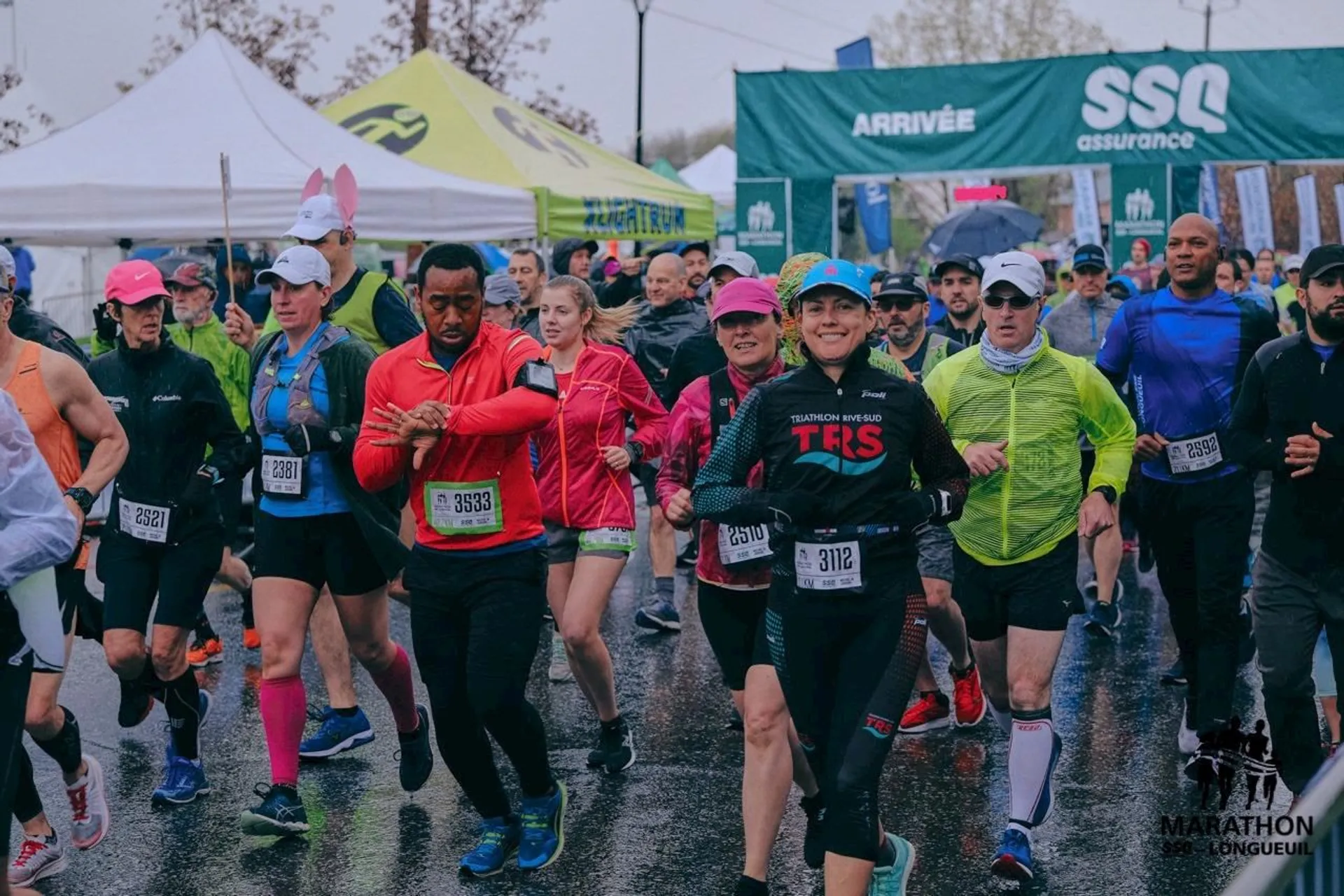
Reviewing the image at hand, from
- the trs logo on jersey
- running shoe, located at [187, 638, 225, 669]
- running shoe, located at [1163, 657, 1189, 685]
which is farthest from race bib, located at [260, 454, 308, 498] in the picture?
running shoe, located at [1163, 657, 1189, 685]

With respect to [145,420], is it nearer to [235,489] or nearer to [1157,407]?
[235,489]

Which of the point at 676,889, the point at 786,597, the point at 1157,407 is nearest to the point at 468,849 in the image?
the point at 676,889

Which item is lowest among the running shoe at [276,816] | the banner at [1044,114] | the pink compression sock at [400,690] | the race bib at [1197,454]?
the running shoe at [276,816]

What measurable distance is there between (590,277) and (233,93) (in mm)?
3425

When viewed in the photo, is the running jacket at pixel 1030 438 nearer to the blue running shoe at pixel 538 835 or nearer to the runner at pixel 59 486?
the blue running shoe at pixel 538 835

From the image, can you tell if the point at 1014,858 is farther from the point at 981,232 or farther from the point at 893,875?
the point at 981,232

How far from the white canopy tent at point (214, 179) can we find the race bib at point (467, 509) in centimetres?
658

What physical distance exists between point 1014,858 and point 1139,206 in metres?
17.2

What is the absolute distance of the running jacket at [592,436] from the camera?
728 centimetres

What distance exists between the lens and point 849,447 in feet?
16.0

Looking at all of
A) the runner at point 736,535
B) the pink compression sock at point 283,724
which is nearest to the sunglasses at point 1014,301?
the runner at point 736,535

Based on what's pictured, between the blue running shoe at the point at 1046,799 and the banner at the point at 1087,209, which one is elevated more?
the banner at the point at 1087,209

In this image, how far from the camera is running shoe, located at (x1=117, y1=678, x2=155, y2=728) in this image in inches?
277

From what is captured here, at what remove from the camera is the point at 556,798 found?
Result: 5922 mm
